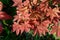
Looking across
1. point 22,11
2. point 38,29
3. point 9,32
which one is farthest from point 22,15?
point 9,32

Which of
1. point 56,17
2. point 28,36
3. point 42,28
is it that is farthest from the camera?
point 28,36

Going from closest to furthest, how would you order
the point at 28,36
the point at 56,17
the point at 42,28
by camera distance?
the point at 42,28
the point at 56,17
the point at 28,36

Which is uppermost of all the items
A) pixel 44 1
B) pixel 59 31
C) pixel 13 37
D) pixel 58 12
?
pixel 44 1

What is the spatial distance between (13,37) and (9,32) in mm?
68

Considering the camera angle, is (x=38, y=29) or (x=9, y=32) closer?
(x=38, y=29)

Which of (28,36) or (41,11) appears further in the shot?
(28,36)

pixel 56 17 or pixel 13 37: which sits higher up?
pixel 56 17

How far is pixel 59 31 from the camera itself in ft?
4.64

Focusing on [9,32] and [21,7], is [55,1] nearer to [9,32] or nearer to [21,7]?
[21,7]

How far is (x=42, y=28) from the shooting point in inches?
54.4

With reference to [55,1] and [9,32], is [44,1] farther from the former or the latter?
[9,32]

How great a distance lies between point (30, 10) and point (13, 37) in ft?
1.52

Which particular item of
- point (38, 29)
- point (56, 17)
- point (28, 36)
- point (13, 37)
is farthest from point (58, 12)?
point (13, 37)

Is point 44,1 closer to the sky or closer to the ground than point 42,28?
closer to the sky
